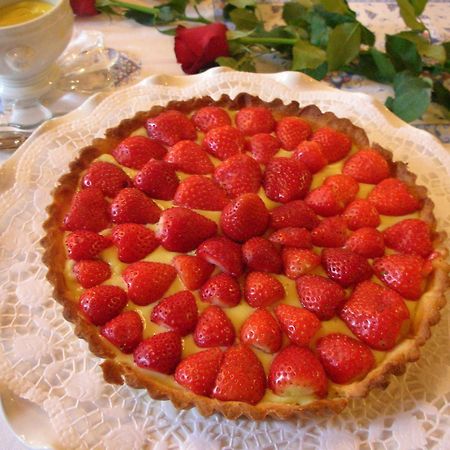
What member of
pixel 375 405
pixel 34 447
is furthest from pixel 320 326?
pixel 34 447

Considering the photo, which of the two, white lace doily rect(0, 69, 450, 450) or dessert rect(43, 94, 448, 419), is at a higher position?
dessert rect(43, 94, 448, 419)

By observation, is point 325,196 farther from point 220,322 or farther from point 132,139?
point 132,139

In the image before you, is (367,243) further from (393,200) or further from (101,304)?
(101,304)

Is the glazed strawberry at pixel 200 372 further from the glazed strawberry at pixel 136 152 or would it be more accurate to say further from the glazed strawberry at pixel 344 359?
the glazed strawberry at pixel 136 152

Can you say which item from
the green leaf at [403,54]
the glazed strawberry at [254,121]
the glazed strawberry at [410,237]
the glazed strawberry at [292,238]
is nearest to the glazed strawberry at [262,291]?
the glazed strawberry at [292,238]

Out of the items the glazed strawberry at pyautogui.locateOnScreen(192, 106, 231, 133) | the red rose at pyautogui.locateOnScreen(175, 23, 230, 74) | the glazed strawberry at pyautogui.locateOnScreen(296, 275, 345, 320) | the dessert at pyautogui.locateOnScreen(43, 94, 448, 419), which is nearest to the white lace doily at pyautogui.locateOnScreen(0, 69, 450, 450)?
the dessert at pyautogui.locateOnScreen(43, 94, 448, 419)

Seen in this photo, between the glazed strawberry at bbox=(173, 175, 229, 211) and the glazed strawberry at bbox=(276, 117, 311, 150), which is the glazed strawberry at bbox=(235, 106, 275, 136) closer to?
the glazed strawberry at bbox=(276, 117, 311, 150)

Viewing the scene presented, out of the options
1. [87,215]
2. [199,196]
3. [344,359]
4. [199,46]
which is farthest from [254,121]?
[344,359]
